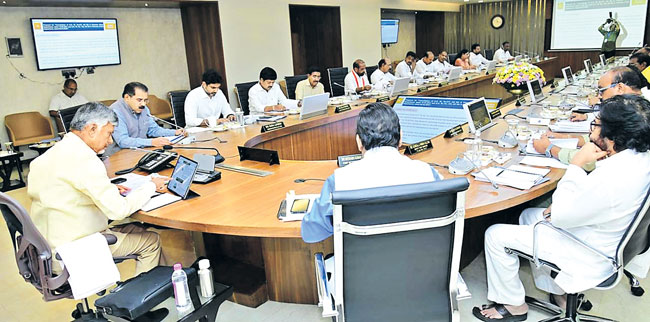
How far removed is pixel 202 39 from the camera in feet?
22.8

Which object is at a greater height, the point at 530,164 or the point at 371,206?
the point at 371,206

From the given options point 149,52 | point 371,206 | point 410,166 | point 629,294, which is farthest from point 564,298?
point 149,52

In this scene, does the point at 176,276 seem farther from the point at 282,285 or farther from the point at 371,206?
the point at 371,206

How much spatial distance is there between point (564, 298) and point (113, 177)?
7.83ft

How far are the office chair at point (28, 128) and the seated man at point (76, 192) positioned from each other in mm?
4404

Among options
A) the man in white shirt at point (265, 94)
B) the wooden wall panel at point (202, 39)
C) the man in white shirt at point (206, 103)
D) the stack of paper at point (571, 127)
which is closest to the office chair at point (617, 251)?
the stack of paper at point (571, 127)

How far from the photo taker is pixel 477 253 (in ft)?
8.68

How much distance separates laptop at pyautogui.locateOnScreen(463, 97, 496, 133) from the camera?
278cm

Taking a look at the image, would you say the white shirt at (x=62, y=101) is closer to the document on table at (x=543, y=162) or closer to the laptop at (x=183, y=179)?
the laptop at (x=183, y=179)

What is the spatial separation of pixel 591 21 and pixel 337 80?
26.3 feet

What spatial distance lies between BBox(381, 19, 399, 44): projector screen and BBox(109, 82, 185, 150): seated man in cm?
865

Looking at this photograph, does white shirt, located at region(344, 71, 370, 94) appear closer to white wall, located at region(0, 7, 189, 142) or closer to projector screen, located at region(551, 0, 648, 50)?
white wall, located at region(0, 7, 189, 142)

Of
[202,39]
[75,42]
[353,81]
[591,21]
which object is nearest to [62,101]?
[75,42]

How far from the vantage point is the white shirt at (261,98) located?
16.3 feet
